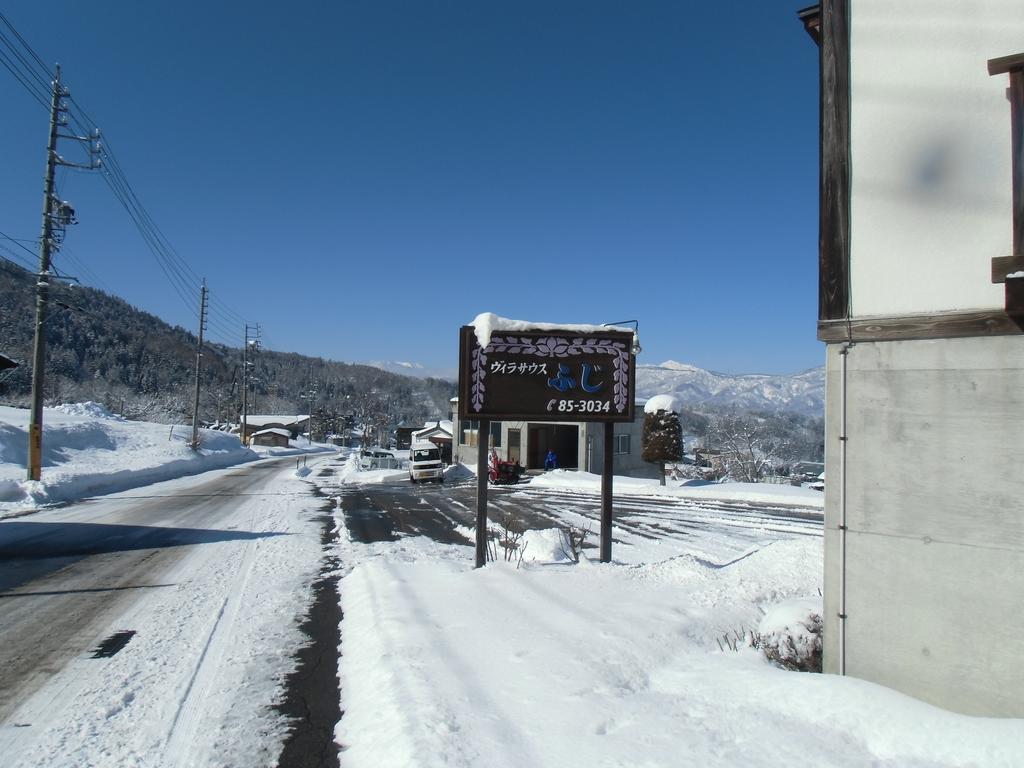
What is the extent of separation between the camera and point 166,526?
46.7 feet

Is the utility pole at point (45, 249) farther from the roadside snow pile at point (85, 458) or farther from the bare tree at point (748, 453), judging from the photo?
the bare tree at point (748, 453)

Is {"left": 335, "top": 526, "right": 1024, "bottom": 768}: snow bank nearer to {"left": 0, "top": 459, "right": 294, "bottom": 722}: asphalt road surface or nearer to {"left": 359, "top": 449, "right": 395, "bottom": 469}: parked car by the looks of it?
{"left": 0, "top": 459, "right": 294, "bottom": 722}: asphalt road surface

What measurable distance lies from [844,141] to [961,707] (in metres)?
3.95

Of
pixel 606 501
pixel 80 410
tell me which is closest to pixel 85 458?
pixel 80 410

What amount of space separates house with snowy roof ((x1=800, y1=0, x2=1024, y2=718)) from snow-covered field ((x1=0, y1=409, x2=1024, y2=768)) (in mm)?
476

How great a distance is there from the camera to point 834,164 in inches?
192

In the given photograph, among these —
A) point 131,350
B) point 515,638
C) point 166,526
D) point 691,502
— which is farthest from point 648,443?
point 131,350

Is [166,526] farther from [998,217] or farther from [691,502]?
[691,502]

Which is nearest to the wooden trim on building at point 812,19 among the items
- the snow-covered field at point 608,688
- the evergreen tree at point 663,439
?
the snow-covered field at point 608,688

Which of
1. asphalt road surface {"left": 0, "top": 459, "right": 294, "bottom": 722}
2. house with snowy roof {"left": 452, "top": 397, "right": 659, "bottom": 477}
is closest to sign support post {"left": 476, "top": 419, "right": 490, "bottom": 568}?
asphalt road surface {"left": 0, "top": 459, "right": 294, "bottom": 722}

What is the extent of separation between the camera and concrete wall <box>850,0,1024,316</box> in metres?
4.23

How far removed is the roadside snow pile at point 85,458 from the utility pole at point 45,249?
4.48ft

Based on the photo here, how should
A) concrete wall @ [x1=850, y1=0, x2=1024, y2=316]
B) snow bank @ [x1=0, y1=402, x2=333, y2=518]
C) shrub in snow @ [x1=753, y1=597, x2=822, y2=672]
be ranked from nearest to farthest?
concrete wall @ [x1=850, y1=0, x2=1024, y2=316] < shrub in snow @ [x1=753, y1=597, x2=822, y2=672] < snow bank @ [x1=0, y1=402, x2=333, y2=518]

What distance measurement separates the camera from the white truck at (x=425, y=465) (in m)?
33.4
